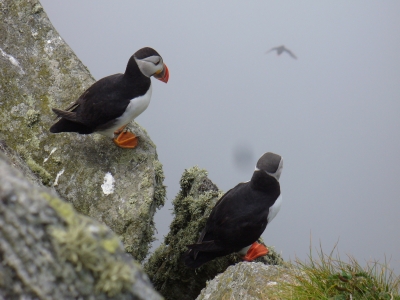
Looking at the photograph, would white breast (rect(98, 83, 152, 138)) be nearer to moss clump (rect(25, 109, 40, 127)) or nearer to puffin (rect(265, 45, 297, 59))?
moss clump (rect(25, 109, 40, 127))

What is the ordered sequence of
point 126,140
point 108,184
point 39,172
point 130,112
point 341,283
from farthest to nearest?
point 126,140 → point 130,112 → point 108,184 → point 39,172 → point 341,283

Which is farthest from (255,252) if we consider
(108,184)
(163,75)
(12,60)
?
(12,60)

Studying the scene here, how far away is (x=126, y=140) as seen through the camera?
3949mm

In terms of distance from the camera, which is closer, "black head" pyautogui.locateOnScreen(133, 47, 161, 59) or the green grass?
the green grass

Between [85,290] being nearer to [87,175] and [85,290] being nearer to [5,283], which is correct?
[5,283]

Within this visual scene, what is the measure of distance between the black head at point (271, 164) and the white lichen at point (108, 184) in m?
1.25

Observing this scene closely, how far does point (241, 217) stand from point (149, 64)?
1521 mm

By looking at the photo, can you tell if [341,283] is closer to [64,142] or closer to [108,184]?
[108,184]

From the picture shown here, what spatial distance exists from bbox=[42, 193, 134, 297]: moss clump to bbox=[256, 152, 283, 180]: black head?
3048mm

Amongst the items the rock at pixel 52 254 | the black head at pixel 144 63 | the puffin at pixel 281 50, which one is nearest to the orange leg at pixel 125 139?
the black head at pixel 144 63

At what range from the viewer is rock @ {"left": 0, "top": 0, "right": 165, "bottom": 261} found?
11.7 feet

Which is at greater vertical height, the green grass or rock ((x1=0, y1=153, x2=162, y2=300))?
the green grass

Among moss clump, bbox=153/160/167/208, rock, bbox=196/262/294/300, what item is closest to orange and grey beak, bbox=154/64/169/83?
moss clump, bbox=153/160/167/208

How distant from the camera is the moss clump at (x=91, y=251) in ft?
3.06
